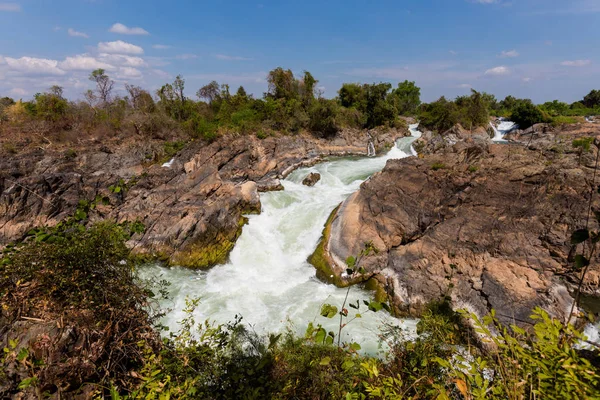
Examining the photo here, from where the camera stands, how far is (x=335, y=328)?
8570 mm

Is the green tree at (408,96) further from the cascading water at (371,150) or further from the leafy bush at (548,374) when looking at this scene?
the leafy bush at (548,374)

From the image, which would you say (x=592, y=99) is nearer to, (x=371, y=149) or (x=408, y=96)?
(x=408, y=96)

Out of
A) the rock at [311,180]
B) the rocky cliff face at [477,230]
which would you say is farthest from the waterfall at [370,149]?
the rocky cliff face at [477,230]

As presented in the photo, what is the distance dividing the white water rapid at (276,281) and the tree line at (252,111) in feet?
48.0

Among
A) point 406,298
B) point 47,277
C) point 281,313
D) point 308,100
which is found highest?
point 308,100

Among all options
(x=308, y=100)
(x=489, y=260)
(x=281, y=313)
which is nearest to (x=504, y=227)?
(x=489, y=260)

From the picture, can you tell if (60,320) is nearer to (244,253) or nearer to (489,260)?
(244,253)

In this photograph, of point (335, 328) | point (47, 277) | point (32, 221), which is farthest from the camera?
point (32, 221)

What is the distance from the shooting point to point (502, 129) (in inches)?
1357

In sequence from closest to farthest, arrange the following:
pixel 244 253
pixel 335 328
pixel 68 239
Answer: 1. pixel 68 239
2. pixel 335 328
3. pixel 244 253

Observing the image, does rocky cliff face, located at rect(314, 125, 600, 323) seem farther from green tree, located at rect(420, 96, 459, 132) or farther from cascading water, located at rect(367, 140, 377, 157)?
green tree, located at rect(420, 96, 459, 132)

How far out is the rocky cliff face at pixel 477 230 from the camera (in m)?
8.72

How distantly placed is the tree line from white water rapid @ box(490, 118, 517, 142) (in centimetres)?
137

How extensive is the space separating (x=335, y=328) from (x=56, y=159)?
26.1m
